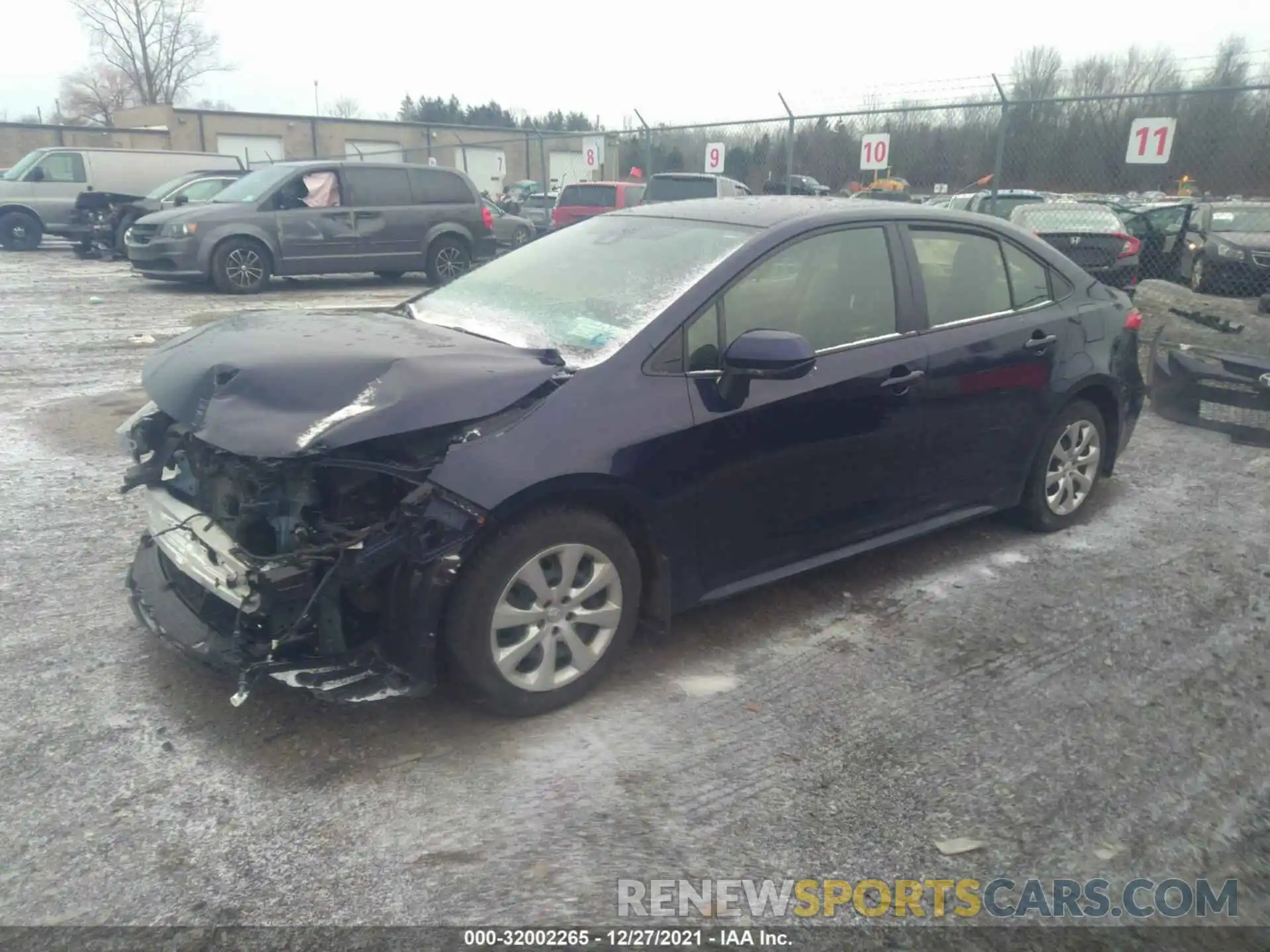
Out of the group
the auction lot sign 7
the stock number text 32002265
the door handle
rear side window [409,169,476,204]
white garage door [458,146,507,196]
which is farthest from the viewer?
white garage door [458,146,507,196]

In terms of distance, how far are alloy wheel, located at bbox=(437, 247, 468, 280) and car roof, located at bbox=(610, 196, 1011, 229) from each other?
1063 cm

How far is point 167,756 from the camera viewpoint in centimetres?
307

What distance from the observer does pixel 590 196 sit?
1847 cm

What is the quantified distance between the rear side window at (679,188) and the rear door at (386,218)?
3.82 metres

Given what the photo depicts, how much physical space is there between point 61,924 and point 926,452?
352 centimetres

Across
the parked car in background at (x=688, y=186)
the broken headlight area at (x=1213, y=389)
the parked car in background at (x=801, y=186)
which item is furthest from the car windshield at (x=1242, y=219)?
the broken headlight area at (x=1213, y=389)

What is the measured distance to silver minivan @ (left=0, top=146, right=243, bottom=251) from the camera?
18.6m

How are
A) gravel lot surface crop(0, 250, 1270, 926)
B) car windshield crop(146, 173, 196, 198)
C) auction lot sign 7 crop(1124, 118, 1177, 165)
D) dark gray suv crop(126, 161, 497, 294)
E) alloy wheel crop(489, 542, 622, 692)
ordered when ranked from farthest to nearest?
1. car windshield crop(146, 173, 196, 198)
2. dark gray suv crop(126, 161, 497, 294)
3. auction lot sign 7 crop(1124, 118, 1177, 165)
4. alloy wheel crop(489, 542, 622, 692)
5. gravel lot surface crop(0, 250, 1270, 926)

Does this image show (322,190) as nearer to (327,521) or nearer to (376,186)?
(376,186)

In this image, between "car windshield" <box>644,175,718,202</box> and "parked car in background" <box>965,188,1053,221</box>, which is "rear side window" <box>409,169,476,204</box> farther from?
"parked car in background" <box>965,188,1053,221</box>

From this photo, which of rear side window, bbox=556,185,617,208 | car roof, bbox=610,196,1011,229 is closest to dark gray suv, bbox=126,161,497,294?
rear side window, bbox=556,185,617,208

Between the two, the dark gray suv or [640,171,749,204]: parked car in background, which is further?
[640,171,749,204]: parked car in background

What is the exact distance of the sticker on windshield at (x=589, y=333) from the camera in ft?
11.7

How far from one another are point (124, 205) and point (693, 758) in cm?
1762
